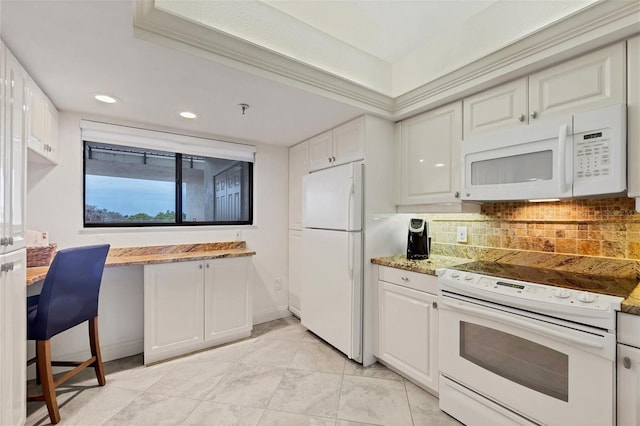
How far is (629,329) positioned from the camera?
1.17 m

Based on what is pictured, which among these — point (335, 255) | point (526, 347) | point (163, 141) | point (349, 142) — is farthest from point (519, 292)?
point (163, 141)

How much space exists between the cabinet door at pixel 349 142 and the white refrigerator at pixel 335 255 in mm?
127

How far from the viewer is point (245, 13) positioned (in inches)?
64.9

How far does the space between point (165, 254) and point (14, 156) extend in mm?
1424

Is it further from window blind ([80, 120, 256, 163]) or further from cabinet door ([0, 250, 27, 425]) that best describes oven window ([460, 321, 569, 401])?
window blind ([80, 120, 256, 163])

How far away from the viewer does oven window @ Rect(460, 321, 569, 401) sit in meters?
1.35

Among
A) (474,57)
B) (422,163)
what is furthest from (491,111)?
(422,163)

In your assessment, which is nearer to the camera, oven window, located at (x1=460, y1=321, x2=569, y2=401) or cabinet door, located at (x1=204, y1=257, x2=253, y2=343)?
oven window, located at (x1=460, y1=321, x2=569, y2=401)

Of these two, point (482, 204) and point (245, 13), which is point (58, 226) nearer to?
point (245, 13)

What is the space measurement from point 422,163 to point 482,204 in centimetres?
57

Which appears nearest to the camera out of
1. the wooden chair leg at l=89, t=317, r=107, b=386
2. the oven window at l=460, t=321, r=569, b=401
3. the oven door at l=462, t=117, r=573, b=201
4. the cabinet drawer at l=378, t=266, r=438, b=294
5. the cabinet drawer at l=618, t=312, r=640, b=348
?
the cabinet drawer at l=618, t=312, r=640, b=348

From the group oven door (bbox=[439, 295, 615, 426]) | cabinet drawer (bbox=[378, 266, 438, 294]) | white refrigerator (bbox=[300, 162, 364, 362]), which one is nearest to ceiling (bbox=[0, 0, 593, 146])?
white refrigerator (bbox=[300, 162, 364, 362])

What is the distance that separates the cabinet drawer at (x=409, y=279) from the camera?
192 centimetres

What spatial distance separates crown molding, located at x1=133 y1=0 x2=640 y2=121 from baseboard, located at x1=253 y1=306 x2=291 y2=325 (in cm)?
252
